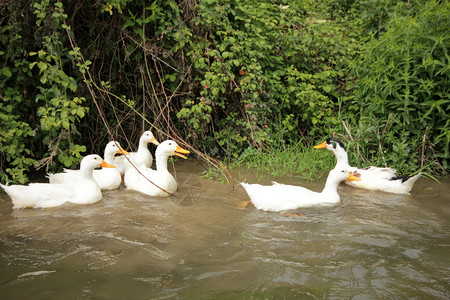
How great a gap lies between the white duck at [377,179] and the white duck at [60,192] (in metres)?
3.21

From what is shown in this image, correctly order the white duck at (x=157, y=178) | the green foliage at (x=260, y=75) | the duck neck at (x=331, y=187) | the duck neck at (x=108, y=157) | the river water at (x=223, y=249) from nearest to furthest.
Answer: the river water at (x=223, y=249) → the duck neck at (x=331, y=187) → the white duck at (x=157, y=178) → the duck neck at (x=108, y=157) → the green foliage at (x=260, y=75)

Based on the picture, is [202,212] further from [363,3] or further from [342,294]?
[363,3]

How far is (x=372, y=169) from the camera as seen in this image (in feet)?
18.9

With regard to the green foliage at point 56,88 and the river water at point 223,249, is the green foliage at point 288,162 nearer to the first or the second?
the river water at point 223,249

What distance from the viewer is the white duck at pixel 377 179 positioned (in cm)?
548

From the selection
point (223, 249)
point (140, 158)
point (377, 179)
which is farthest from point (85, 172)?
point (377, 179)

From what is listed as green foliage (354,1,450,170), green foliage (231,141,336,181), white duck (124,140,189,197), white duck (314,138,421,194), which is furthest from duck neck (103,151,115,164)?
green foliage (354,1,450,170)

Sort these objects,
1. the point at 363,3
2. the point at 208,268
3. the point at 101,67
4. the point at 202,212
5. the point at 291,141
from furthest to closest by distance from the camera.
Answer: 1. the point at 363,3
2. the point at 291,141
3. the point at 101,67
4. the point at 202,212
5. the point at 208,268

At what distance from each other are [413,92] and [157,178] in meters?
3.90

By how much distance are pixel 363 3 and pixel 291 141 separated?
3.88 metres

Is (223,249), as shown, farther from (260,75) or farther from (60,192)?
(260,75)

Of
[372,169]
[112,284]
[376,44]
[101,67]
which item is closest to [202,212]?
[112,284]

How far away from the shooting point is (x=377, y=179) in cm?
564

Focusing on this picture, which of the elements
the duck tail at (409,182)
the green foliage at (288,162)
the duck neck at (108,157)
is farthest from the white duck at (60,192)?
the duck tail at (409,182)
